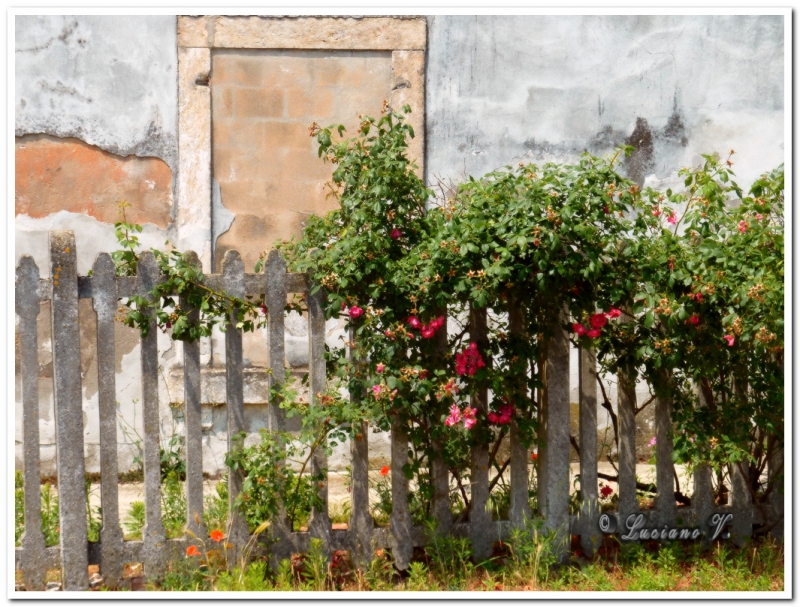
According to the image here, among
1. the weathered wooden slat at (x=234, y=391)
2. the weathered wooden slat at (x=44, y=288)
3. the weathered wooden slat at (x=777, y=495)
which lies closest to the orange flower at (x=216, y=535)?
the weathered wooden slat at (x=234, y=391)

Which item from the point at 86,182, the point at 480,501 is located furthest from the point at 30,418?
the point at 86,182

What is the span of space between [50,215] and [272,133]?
5.20 ft

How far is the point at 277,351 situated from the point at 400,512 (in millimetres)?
930

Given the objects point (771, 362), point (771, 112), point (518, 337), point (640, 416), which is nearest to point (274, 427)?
point (518, 337)

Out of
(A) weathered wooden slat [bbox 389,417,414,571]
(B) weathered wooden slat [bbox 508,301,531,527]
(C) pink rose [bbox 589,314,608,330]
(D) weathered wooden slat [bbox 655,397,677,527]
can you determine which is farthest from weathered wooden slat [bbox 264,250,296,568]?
(D) weathered wooden slat [bbox 655,397,677,527]

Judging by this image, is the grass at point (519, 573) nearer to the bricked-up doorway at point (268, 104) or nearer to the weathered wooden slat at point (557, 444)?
the weathered wooden slat at point (557, 444)

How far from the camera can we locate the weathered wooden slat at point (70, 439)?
3664mm

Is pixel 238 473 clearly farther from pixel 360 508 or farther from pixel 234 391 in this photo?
pixel 360 508

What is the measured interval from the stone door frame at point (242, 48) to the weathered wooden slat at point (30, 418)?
6.76 ft

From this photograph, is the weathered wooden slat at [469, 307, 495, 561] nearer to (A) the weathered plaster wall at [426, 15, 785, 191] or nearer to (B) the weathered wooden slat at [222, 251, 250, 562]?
(B) the weathered wooden slat at [222, 251, 250, 562]

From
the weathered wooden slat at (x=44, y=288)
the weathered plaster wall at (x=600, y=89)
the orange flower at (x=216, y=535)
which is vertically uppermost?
the weathered plaster wall at (x=600, y=89)

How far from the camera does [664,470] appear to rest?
4.00m

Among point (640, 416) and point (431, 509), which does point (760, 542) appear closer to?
point (431, 509)

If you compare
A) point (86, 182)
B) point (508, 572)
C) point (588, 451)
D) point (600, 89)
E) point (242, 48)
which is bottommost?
point (508, 572)
